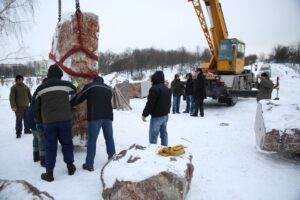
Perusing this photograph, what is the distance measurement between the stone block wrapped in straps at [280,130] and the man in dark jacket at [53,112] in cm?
344

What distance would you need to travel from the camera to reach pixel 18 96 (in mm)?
6930

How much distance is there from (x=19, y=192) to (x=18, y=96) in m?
4.46

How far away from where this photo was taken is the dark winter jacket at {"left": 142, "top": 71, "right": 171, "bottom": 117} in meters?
4.79

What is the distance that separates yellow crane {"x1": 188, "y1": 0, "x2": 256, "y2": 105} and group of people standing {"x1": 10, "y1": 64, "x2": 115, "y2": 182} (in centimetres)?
728

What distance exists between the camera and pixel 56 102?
398cm

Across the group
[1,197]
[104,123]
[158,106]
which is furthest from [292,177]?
[1,197]

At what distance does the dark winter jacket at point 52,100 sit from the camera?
3941 millimetres

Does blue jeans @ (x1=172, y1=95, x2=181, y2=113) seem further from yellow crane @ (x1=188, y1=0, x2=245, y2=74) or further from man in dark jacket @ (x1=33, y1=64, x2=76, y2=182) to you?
man in dark jacket @ (x1=33, y1=64, x2=76, y2=182)

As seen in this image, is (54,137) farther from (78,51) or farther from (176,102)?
(176,102)

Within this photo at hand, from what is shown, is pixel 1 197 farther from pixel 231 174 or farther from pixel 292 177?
pixel 292 177

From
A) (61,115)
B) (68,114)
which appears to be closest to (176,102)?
(68,114)

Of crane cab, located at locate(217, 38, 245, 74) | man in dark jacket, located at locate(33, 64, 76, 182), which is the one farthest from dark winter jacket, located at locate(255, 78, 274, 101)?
man in dark jacket, located at locate(33, 64, 76, 182)

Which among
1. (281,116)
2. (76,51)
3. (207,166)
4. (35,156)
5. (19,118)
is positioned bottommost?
(207,166)

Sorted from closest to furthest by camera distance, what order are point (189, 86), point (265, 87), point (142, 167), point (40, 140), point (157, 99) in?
point (142, 167), point (40, 140), point (157, 99), point (265, 87), point (189, 86)
